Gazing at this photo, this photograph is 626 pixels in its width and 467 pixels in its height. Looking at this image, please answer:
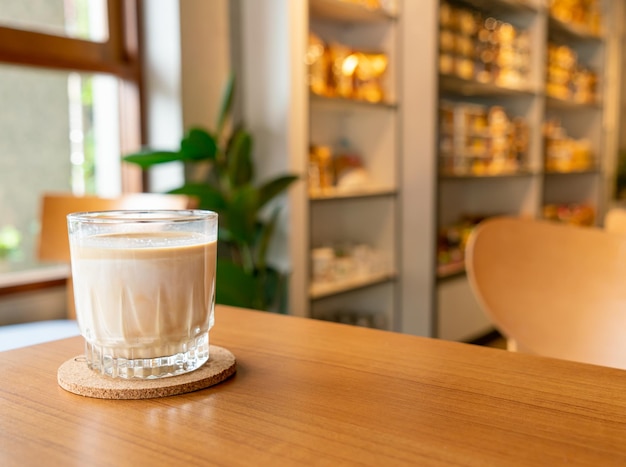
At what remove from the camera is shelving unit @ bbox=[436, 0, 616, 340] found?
11.4 feet

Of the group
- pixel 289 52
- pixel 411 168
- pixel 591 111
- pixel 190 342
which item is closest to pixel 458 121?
pixel 411 168

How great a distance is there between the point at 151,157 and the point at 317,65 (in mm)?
1020

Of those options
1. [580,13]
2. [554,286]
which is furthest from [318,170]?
[580,13]

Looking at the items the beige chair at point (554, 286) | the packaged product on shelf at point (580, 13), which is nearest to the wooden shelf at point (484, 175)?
the packaged product on shelf at point (580, 13)

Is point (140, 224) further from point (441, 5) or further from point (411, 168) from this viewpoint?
point (441, 5)

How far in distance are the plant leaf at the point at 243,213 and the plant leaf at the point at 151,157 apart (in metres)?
0.22

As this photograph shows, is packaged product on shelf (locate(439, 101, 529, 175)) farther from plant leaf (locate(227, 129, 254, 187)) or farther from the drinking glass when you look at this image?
the drinking glass

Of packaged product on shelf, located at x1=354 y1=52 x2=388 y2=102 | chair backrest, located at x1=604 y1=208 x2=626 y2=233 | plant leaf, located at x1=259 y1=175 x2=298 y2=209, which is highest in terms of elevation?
packaged product on shelf, located at x1=354 y1=52 x2=388 y2=102

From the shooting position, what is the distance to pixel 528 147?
13.3ft

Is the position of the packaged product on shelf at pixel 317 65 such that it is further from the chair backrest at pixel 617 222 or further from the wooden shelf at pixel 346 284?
the chair backrest at pixel 617 222

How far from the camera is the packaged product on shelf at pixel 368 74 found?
3.04 metres

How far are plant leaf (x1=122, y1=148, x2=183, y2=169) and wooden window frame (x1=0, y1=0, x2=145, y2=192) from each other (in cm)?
44

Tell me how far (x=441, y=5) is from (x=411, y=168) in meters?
0.79

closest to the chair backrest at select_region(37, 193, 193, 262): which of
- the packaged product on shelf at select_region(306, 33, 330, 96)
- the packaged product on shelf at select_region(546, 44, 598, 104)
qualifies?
the packaged product on shelf at select_region(306, 33, 330, 96)
